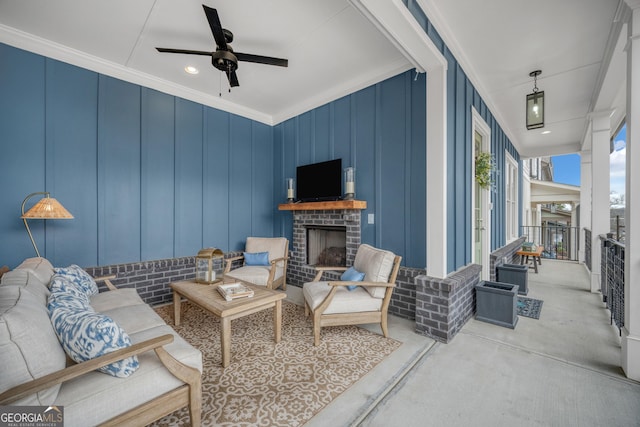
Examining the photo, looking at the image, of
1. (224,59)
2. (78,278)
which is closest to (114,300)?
(78,278)

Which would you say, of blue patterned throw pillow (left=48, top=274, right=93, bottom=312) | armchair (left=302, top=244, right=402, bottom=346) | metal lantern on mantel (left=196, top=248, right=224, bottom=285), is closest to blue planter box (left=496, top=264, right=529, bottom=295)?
armchair (left=302, top=244, right=402, bottom=346)

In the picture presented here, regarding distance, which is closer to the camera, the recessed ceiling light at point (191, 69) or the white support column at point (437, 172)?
the white support column at point (437, 172)

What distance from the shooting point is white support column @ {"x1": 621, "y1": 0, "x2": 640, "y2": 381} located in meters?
1.96

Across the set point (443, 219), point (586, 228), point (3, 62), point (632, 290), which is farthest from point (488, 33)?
Result: point (586, 228)

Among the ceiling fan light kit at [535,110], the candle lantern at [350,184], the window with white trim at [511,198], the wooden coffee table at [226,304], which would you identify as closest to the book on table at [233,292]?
the wooden coffee table at [226,304]

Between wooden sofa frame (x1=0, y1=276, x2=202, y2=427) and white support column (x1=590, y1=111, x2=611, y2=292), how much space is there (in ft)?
18.3

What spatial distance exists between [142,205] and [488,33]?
4.47 m

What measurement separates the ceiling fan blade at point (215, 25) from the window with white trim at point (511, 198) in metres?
5.78

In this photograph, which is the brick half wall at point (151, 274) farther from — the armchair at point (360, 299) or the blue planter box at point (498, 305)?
the blue planter box at point (498, 305)

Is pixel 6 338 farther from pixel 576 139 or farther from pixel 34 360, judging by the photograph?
pixel 576 139

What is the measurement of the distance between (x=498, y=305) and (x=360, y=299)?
5.41ft

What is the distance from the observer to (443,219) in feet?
8.57

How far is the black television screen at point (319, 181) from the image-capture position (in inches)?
153

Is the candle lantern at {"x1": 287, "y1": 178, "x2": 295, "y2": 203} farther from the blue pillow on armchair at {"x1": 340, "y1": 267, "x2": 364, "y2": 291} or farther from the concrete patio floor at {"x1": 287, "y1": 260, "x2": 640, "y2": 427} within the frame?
the concrete patio floor at {"x1": 287, "y1": 260, "x2": 640, "y2": 427}
